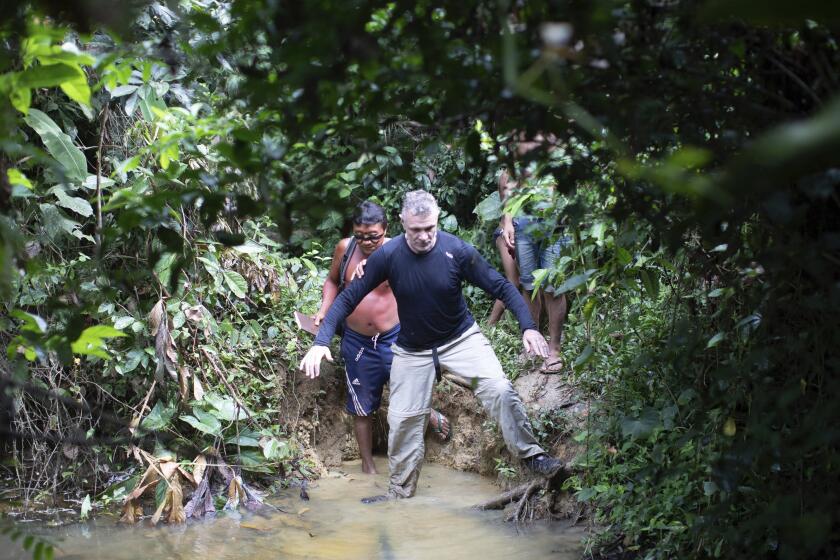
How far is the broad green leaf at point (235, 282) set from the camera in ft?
20.1

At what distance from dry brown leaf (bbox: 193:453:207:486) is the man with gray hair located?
94cm

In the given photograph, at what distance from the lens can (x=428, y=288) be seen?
5805 mm

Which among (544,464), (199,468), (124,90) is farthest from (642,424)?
(124,90)

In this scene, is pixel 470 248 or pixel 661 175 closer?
pixel 661 175

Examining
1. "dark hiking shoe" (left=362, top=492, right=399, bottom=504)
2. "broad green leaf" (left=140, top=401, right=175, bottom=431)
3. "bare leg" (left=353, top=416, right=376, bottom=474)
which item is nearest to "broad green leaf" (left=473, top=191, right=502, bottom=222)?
"bare leg" (left=353, top=416, right=376, bottom=474)

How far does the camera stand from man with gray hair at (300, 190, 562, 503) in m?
5.68

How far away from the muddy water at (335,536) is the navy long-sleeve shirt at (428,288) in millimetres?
1218

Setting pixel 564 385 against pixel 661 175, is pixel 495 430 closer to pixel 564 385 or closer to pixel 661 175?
pixel 564 385

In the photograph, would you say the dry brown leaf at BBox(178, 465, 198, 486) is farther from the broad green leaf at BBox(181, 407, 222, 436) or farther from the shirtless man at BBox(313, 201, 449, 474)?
the shirtless man at BBox(313, 201, 449, 474)

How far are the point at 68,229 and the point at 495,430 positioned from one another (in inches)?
136

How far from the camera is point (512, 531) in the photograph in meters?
5.35

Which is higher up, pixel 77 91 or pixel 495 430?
pixel 77 91

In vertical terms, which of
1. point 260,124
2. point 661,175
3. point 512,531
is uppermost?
point 260,124

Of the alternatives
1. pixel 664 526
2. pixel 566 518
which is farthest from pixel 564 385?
pixel 664 526
